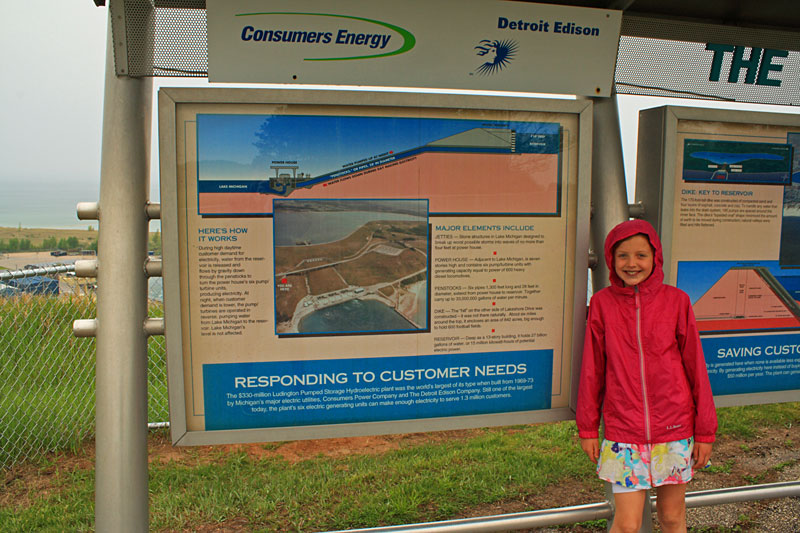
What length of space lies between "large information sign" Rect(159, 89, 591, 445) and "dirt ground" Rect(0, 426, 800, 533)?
62.1 inches

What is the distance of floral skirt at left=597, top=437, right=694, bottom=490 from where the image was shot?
7.27ft

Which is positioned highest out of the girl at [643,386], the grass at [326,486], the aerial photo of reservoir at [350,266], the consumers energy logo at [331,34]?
the consumers energy logo at [331,34]

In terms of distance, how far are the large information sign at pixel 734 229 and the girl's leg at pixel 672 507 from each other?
0.68 m

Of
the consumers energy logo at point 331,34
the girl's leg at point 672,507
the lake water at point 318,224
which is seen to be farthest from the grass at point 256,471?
the consumers energy logo at point 331,34

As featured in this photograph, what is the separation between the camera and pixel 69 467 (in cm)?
436

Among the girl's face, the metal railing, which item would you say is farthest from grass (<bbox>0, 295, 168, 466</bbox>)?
the girl's face

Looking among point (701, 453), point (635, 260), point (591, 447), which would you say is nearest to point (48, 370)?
point (591, 447)

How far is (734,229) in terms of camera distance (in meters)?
2.75

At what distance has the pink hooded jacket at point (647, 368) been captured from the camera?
7.25 feet

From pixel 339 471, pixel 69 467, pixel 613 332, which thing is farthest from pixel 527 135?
pixel 69 467

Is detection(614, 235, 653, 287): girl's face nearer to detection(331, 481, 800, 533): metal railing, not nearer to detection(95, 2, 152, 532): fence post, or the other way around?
detection(331, 481, 800, 533): metal railing

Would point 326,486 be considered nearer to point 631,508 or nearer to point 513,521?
point 513,521

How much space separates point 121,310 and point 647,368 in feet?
6.72

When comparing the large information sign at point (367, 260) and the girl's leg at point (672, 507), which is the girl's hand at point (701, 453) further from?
the large information sign at point (367, 260)
